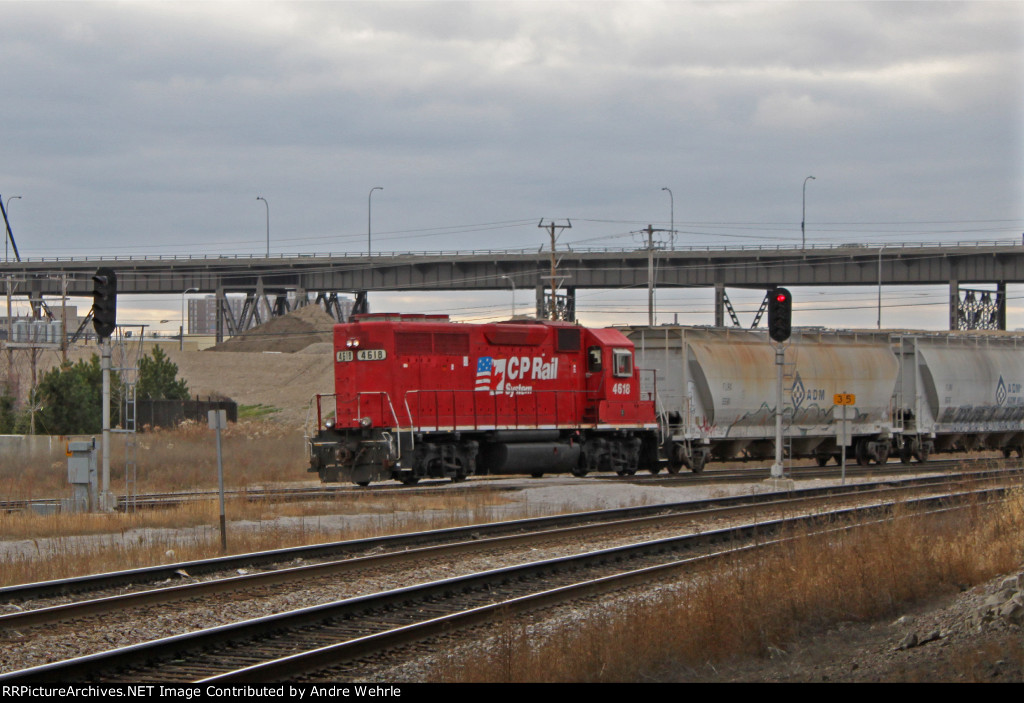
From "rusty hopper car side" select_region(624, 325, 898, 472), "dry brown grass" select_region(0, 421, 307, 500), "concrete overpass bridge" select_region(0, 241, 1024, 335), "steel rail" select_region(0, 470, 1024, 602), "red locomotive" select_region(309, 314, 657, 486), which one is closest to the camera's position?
"steel rail" select_region(0, 470, 1024, 602)

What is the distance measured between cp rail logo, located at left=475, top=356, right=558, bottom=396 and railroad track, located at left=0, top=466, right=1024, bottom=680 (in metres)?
11.6

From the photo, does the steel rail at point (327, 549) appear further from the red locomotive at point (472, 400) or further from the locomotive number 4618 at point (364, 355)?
the locomotive number 4618 at point (364, 355)

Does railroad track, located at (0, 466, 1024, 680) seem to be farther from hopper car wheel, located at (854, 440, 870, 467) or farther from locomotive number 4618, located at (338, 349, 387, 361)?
hopper car wheel, located at (854, 440, 870, 467)

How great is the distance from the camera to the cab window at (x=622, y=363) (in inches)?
1165

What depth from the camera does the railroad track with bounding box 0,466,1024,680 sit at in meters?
8.87

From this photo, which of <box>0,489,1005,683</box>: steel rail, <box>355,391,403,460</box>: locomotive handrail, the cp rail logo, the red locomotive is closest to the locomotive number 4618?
the red locomotive

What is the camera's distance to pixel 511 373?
1102 inches

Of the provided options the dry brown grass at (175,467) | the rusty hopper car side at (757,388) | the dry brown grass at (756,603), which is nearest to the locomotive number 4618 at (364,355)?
the dry brown grass at (175,467)

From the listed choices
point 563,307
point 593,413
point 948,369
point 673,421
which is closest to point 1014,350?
point 948,369

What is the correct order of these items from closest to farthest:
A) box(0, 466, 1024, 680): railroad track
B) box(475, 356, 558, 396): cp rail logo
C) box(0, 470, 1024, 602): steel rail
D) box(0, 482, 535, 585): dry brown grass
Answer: box(0, 466, 1024, 680): railroad track < box(0, 470, 1024, 602): steel rail < box(0, 482, 535, 585): dry brown grass < box(475, 356, 558, 396): cp rail logo

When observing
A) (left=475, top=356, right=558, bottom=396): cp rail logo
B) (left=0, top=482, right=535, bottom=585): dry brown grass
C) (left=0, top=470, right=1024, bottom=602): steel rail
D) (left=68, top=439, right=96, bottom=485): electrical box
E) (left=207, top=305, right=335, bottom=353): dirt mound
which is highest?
(left=207, top=305, right=335, bottom=353): dirt mound

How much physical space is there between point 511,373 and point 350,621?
17.2 m

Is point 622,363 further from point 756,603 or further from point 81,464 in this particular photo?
point 756,603

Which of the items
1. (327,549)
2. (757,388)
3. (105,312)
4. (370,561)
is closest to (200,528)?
(327,549)
